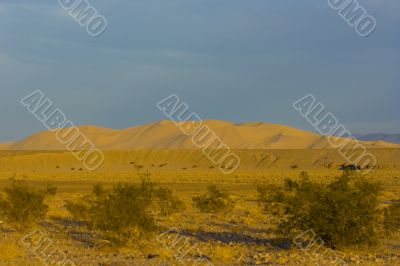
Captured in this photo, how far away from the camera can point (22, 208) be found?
21.7 m

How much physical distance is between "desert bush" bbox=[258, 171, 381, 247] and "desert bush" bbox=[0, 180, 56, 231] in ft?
29.3

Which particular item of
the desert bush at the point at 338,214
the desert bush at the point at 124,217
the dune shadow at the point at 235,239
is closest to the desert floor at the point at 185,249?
the dune shadow at the point at 235,239

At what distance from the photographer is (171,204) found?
27484 mm

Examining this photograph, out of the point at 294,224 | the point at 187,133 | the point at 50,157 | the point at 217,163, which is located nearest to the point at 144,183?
the point at 294,224

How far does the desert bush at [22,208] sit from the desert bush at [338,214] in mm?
8922

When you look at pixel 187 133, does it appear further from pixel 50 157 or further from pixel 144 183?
pixel 144 183

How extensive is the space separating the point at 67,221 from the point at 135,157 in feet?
352

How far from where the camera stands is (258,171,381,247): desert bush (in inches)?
677

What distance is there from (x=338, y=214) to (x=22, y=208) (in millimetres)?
10717

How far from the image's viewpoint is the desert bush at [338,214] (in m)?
17.2

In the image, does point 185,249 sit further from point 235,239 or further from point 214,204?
point 214,204

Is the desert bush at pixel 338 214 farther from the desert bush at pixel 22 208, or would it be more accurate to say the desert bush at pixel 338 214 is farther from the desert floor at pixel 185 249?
the desert bush at pixel 22 208

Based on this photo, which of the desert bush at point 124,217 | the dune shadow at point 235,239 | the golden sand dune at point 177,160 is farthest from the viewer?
the golden sand dune at point 177,160

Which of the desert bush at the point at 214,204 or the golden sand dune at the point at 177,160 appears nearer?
the desert bush at the point at 214,204
